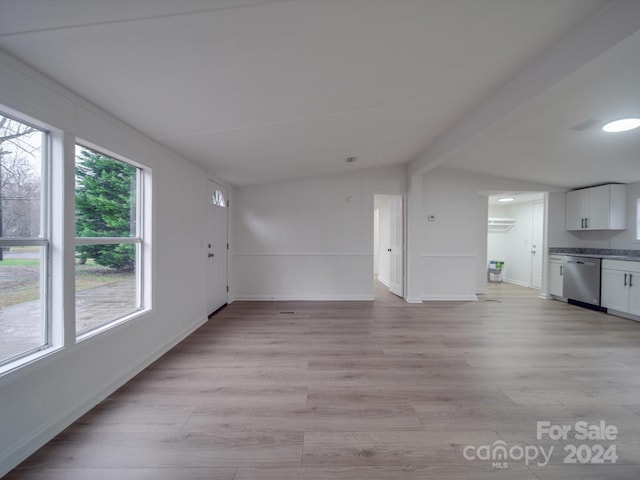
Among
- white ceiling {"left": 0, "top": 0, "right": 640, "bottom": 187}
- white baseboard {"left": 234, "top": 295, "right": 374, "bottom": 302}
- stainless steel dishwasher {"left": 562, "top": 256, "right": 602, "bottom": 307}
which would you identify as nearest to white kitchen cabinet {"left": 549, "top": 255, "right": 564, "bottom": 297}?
stainless steel dishwasher {"left": 562, "top": 256, "right": 602, "bottom": 307}

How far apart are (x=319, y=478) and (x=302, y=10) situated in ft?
8.04

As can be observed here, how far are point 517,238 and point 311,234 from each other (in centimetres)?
601

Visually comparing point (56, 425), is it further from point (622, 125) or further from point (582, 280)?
point (582, 280)

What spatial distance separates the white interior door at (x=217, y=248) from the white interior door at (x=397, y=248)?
349 centimetres

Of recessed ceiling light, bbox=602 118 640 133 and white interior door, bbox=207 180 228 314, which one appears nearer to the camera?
recessed ceiling light, bbox=602 118 640 133

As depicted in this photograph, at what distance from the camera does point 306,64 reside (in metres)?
1.87

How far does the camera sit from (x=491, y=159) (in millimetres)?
4602

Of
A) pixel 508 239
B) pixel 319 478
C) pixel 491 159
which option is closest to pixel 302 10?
pixel 319 478

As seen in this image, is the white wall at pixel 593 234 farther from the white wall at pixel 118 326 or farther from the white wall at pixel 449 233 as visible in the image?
the white wall at pixel 118 326

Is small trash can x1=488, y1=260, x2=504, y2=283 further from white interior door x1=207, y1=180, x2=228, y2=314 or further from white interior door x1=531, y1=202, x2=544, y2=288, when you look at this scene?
white interior door x1=207, y1=180, x2=228, y2=314

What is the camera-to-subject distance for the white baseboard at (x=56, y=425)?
1508 millimetres

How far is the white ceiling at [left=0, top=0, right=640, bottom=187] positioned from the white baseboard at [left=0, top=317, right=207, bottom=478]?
2.16 metres

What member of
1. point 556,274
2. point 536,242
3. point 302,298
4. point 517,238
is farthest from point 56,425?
point 517,238

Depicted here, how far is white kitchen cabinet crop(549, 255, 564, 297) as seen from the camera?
5554mm
